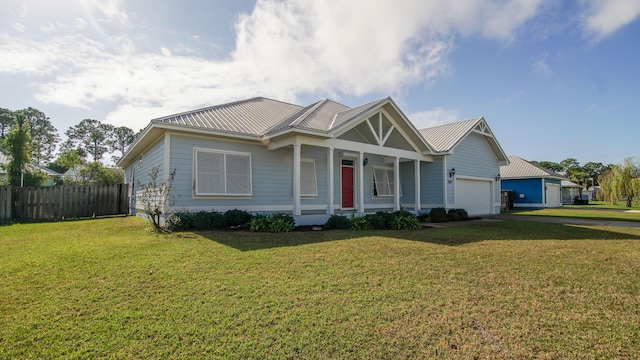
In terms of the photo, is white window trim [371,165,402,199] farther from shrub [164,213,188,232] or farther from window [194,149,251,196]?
shrub [164,213,188,232]

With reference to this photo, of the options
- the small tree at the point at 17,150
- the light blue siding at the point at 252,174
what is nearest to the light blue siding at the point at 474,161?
the light blue siding at the point at 252,174

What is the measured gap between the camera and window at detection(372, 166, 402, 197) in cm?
1591

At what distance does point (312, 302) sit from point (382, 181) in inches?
513

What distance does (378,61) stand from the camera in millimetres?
13180

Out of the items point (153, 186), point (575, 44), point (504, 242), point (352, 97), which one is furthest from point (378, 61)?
point (153, 186)

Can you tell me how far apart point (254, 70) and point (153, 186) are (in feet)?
20.7

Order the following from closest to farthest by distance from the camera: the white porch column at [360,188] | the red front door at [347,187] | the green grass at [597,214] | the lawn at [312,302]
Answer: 1. the lawn at [312,302]
2. the white porch column at [360,188]
3. the red front door at [347,187]
4. the green grass at [597,214]

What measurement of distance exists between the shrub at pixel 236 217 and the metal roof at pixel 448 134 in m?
10.4

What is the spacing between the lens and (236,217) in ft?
33.3

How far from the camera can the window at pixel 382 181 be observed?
15906mm

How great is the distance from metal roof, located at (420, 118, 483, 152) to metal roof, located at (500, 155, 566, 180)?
12242mm

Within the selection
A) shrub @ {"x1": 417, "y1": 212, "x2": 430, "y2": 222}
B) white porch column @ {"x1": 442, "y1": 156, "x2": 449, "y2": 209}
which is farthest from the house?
shrub @ {"x1": 417, "y1": 212, "x2": 430, "y2": 222}

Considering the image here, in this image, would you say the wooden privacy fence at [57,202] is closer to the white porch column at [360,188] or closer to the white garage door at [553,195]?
the white porch column at [360,188]

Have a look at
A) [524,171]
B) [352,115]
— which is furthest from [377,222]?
[524,171]
